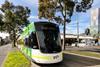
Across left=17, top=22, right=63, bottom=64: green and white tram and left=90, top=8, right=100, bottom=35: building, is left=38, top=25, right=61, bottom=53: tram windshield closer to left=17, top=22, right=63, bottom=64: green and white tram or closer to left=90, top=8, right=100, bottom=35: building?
left=17, top=22, right=63, bottom=64: green and white tram

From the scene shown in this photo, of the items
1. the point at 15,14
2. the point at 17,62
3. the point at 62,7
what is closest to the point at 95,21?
the point at 15,14

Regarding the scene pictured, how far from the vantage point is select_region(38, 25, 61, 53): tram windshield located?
19.4m

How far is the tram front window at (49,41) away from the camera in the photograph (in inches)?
763

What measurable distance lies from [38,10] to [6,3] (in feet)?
99.7

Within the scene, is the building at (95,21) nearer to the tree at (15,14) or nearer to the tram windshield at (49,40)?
the tree at (15,14)

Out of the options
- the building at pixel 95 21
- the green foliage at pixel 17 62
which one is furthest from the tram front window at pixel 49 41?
the building at pixel 95 21

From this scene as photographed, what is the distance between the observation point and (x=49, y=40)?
64.6 ft

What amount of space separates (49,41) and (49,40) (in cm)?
7

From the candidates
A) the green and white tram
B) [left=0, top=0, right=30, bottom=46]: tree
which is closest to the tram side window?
the green and white tram

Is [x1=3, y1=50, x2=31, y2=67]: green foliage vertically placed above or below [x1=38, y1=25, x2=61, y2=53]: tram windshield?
below

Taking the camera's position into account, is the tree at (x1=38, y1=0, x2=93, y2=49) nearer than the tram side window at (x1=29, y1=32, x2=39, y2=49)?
No

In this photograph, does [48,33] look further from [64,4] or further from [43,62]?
[64,4]

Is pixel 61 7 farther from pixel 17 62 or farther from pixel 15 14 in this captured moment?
pixel 15 14

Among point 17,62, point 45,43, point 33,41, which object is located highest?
point 33,41
